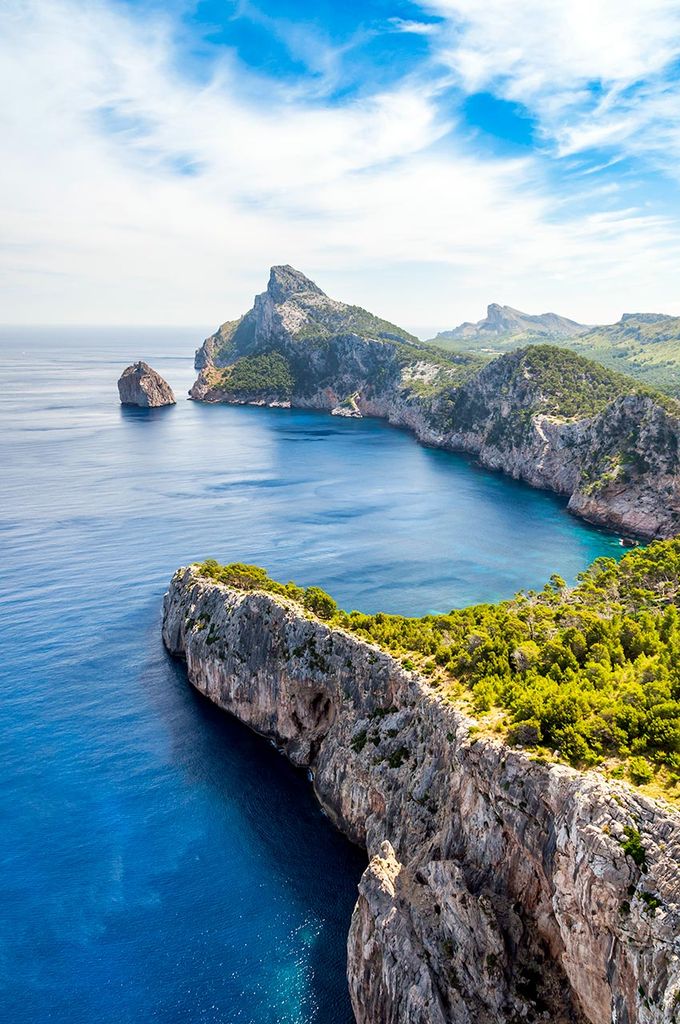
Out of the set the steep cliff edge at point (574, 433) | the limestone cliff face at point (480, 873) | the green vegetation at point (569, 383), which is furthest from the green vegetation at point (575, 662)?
the green vegetation at point (569, 383)

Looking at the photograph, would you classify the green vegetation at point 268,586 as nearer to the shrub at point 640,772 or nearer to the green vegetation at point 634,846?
the shrub at point 640,772

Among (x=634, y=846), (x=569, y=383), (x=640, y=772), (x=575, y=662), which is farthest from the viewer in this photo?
(x=569, y=383)

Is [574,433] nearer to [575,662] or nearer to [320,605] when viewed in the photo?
[320,605]

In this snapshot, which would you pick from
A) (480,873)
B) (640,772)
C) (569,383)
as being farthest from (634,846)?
(569,383)

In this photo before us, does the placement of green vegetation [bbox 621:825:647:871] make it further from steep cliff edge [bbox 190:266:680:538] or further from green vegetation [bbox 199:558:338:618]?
steep cliff edge [bbox 190:266:680:538]

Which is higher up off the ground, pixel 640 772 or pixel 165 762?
pixel 640 772
